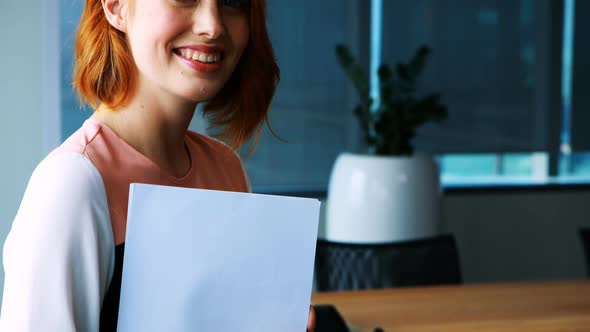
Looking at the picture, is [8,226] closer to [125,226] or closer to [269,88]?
[269,88]

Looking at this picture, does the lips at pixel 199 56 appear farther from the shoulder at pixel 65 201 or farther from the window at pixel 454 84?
the window at pixel 454 84

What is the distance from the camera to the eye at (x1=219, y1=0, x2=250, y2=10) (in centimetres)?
88

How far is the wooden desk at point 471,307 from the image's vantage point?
1.66 m

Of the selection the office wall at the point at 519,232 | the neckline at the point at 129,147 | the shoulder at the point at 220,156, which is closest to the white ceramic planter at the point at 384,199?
the office wall at the point at 519,232

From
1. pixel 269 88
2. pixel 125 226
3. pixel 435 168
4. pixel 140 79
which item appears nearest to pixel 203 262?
pixel 125 226

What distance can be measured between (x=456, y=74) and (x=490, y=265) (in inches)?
45.1

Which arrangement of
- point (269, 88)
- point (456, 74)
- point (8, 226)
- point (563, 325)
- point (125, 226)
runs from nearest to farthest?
point (125, 226), point (269, 88), point (563, 325), point (8, 226), point (456, 74)

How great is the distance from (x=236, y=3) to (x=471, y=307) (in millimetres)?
1164

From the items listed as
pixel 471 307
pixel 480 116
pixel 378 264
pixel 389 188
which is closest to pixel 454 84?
pixel 480 116

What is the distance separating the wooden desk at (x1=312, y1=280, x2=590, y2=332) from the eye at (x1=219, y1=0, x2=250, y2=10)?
3.06ft

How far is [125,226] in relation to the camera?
2.66 ft

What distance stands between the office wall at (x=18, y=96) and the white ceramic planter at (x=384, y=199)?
160 centimetres

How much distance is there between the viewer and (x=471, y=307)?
71.1 inches

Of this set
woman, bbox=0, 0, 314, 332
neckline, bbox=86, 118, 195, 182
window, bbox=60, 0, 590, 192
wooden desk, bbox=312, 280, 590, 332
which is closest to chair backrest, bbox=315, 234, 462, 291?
wooden desk, bbox=312, 280, 590, 332
